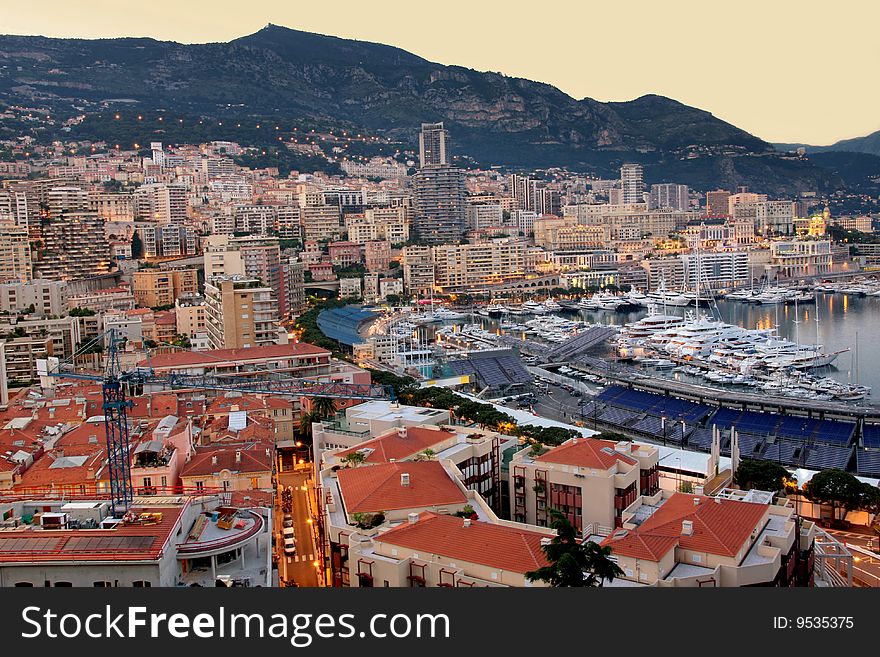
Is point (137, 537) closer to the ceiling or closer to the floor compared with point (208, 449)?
closer to the ceiling

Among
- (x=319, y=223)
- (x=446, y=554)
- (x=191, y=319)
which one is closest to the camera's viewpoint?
(x=446, y=554)

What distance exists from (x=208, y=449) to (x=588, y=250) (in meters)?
54.9

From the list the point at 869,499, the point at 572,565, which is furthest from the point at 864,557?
the point at 572,565

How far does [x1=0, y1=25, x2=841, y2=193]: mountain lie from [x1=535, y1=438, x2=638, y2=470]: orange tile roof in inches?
3628

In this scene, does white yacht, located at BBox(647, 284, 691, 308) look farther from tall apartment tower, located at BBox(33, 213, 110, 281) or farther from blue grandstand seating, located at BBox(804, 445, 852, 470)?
blue grandstand seating, located at BBox(804, 445, 852, 470)

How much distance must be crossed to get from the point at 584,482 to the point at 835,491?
16.1 ft

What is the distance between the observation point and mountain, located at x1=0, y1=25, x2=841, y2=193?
4055 inches

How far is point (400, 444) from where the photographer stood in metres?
12.5

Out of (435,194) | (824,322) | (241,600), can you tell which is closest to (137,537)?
(241,600)

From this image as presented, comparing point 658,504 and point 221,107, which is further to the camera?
point 221,107

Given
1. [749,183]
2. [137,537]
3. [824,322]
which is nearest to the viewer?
[137,537]

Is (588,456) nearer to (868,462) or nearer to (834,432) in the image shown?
(868,462)

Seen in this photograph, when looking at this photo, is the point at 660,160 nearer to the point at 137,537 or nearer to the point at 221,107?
the point at 221,107

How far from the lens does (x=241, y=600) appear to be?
4633mm
